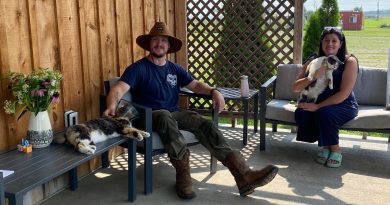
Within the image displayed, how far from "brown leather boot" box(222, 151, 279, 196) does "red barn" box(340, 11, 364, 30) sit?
1820 cm

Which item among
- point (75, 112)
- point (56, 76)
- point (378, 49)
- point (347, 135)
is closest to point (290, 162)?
point (347, 135)

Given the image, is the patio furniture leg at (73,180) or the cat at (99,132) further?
the patio furniture leg at (73,180)

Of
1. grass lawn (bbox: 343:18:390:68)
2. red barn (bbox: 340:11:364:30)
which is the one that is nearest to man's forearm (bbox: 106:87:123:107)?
grass lawn (bbox: 343:18:390:68)

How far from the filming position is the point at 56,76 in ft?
8.36

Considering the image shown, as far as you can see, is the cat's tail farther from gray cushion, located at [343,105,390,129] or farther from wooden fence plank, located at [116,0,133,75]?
gray cushion, located at [343,105,390,129]

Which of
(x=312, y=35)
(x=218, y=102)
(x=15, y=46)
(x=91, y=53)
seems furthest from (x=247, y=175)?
(x=312, y=35)

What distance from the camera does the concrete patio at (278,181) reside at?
2.90m

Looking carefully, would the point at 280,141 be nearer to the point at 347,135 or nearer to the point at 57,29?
the point at 347,135

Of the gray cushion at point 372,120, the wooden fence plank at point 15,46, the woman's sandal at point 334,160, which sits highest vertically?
the wooden fence plank at point 15,46

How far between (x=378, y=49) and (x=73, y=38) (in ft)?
40.1

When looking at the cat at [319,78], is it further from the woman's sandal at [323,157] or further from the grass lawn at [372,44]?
the grass lawn at [372,44]

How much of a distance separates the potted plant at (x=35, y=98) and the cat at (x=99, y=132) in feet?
0.53

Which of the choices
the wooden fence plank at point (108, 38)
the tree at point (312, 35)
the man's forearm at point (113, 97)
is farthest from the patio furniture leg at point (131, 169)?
the tree at point (312, 35)

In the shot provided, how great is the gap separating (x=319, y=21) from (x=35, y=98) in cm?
389
